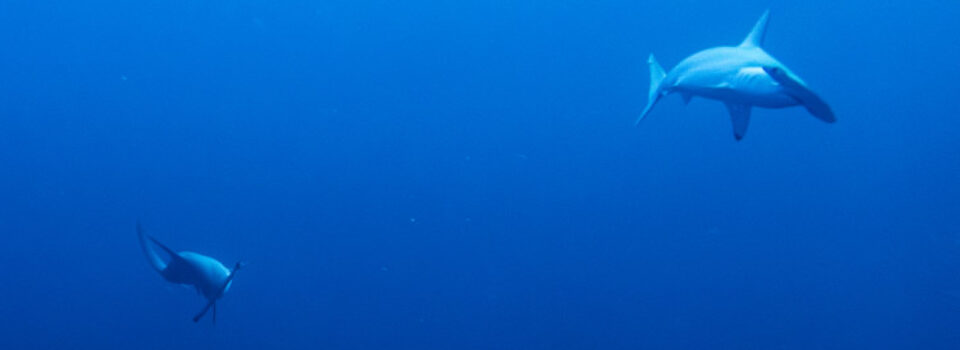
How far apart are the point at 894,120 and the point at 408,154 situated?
8813 mm

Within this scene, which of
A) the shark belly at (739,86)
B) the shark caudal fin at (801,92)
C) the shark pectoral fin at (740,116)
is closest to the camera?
the shark caudal fin at (801,92)

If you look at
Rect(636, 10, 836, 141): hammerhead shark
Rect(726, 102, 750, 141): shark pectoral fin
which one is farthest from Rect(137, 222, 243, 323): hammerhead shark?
Rect(726, 102, 750, 141): shark pectoral fin

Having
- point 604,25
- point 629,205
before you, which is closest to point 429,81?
point 604,25

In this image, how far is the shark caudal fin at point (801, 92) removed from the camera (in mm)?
3072

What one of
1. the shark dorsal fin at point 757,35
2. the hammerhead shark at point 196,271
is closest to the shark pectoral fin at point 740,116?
the shark dorsal fin at point 757,35

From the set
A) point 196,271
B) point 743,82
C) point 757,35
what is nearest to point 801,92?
point 743,82

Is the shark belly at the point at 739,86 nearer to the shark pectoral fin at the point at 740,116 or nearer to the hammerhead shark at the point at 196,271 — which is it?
the shark pectoral fin at the point at 740,116

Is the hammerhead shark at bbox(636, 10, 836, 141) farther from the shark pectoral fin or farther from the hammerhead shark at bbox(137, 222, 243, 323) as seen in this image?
the hammerhead shark at bbox(137, 222, 243, 323)

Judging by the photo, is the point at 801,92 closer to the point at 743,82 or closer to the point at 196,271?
the point at 743,82

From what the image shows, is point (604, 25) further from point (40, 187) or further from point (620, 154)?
point (40, 187)

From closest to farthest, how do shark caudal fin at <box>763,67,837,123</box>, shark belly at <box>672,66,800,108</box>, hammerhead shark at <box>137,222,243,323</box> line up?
shark caudal fin at <box>763,67,837,123</box> < shark belly at <box>672,66,800,108</box> < hammerhead shark at <box>137,222,243,323</box>

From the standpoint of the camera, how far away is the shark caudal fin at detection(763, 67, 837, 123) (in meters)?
3.07

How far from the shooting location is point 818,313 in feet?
37.9

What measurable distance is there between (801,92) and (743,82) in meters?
0.39
